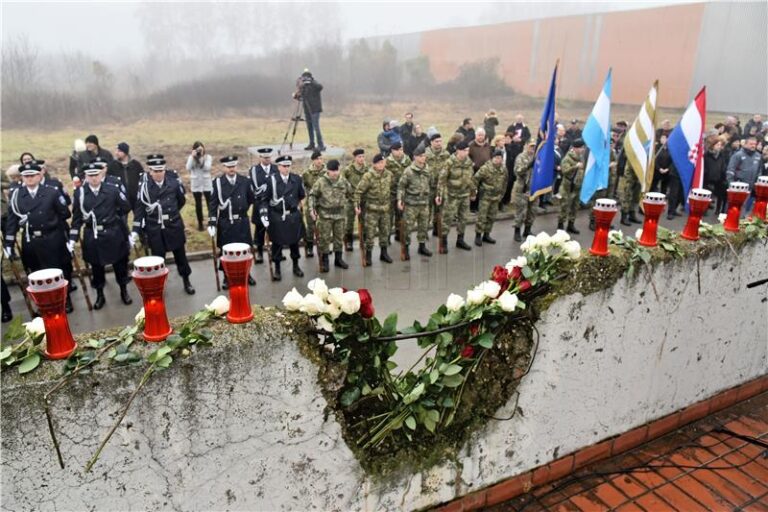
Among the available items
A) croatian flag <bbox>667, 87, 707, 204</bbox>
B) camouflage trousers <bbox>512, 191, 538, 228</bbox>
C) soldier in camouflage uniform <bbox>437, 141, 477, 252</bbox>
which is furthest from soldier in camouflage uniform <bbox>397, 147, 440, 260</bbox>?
croatian flag <bbox>667, 87, 707, 204</bbox>

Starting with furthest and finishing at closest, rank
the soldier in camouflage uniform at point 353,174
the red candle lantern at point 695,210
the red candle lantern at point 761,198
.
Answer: the soldier in camouflage uniform at point 353,174, the red candle lantern at point 761,198, the red candle lantern at point 695,210

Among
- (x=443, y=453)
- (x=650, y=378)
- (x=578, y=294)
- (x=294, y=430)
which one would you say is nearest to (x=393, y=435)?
(x=443, y=453)

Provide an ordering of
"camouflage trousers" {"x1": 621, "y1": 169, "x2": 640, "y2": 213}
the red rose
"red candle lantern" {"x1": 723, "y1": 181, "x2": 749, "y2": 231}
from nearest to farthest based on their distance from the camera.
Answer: the red rose
"red candle lantern" {"x1": 723, "y1": 181, "x2": 749, "y2": 231}
"camouflage trousers" {"x1": 621, "y1": 169, "x2": 640, "y2": 213}

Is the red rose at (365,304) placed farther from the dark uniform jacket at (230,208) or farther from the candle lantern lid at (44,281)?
the dark uniform jacket at (230,208)

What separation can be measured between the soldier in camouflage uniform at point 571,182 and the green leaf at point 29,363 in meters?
8.70

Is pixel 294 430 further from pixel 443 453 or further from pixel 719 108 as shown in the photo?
pixel 719 108

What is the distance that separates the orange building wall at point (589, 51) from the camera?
24312mm

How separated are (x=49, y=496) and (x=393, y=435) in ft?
4.90

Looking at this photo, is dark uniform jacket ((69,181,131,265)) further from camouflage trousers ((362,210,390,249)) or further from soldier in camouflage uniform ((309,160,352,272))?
camouflage trousers ((362,210,390,249))

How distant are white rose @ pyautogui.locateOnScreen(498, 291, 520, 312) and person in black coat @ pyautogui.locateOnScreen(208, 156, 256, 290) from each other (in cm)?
482

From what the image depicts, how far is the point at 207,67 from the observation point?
969 inches

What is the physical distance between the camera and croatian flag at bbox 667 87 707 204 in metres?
6.83

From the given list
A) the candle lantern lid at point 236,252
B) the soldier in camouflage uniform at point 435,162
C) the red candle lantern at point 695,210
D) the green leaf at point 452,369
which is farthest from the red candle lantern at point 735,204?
the soldier in camouflage uniform at point 435,162

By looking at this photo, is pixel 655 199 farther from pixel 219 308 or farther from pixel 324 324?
pixel 219 308
